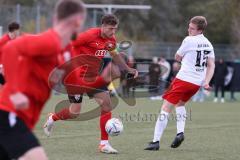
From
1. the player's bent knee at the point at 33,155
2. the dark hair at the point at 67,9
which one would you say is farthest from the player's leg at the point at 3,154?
the dark hair at the point at 67,9

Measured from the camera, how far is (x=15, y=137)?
5680 mm

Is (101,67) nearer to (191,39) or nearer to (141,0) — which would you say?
(191,39)

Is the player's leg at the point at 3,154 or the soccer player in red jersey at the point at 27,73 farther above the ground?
the soccer player in red jersey at the point at 27,73

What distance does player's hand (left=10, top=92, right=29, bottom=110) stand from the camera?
5.44m

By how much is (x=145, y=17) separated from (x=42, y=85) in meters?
53.9

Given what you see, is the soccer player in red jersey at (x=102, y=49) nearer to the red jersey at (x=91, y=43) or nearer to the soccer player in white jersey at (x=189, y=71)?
the red jersey at (x=91, y=43)

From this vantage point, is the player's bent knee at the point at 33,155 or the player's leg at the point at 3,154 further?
the player's leg at the point at 3,154

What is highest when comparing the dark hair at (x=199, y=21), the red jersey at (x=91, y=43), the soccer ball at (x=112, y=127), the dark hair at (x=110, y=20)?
the dark hair at (x=110, y=20)

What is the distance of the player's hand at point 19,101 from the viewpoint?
5441mm

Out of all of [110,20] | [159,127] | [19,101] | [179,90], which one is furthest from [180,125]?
[19,101]

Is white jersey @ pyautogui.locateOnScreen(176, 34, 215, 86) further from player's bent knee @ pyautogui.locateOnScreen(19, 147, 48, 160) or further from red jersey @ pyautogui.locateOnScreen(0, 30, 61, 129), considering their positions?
player's bent knee @ pyautogui.locateOnScreen(19, 147, 48, 160)

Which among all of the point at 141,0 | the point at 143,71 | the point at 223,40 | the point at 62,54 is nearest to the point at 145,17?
the point at 141,0

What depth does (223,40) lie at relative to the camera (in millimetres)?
58719

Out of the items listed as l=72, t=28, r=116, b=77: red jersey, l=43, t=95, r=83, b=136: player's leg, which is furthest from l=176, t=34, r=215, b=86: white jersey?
l=43, t=95, r=83, b=136: player's leg
